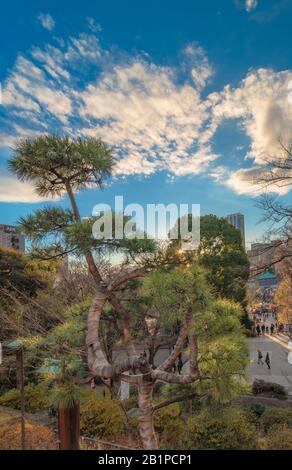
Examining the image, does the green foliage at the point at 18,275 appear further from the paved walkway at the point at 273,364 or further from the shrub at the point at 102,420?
the paved walkway at the point at 273,364

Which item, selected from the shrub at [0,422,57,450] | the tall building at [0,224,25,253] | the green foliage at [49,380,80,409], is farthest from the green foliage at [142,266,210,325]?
the shrub at [0,422,57,450]

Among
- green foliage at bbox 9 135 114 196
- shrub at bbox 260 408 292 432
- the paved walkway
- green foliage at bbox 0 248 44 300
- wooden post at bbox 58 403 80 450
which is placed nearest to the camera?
wooden post at bbox 58 403 80 450

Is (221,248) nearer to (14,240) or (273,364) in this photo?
(273,364)

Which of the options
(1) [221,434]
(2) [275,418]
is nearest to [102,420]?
(1) [221,434]

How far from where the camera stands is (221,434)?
5508mm

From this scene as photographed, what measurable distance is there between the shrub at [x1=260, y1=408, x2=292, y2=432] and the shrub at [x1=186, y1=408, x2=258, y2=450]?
8.25 ft

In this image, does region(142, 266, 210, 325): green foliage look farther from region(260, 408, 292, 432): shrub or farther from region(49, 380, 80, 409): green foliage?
region(260, 408, 292, 432): shrub

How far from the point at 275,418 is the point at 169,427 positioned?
10.7 ft

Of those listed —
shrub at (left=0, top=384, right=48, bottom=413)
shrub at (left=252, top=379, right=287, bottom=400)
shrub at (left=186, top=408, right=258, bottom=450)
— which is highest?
shrub at (left=186, top=408, right=258, bottom=450)

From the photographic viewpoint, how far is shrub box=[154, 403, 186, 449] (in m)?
6.12

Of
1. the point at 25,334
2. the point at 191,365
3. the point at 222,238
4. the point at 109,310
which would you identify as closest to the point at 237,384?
the point at 191,365

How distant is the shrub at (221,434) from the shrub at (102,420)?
160 cm

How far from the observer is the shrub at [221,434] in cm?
541

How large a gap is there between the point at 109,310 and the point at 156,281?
2296mm
